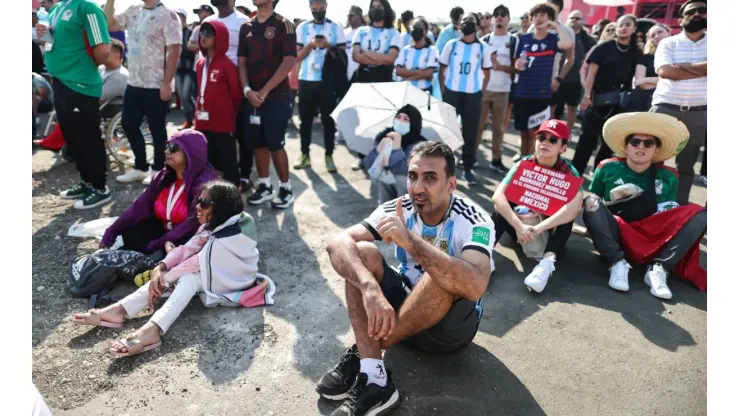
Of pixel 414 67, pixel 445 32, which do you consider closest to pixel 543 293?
pixel 414 67

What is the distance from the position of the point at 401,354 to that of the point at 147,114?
3.98 meters

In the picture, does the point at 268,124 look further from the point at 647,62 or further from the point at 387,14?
the point at 647,62

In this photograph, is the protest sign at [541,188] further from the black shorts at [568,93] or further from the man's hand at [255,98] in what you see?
the black shorts at [568,93]

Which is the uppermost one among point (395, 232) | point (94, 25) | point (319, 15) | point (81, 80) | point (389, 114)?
point (319, 15)

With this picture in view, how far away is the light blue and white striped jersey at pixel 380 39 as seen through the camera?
21.5 feet

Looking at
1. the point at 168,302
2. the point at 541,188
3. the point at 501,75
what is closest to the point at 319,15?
the point at 501,75

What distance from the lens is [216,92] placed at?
495 centimetres

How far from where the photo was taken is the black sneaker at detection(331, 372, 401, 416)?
240 cm

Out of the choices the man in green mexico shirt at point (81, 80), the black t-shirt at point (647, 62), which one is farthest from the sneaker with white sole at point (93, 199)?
the black t-shirt at point (647, 62)

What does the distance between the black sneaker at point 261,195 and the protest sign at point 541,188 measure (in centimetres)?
258

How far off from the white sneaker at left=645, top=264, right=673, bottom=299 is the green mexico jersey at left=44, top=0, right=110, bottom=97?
17.1ft

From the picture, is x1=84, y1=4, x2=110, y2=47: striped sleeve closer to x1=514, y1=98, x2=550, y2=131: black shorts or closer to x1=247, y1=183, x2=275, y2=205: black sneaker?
x1=247, y1=183, x2=275, y2=205: black sneaker

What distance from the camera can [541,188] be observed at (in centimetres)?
413

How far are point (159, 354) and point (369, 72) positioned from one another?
188 inches
